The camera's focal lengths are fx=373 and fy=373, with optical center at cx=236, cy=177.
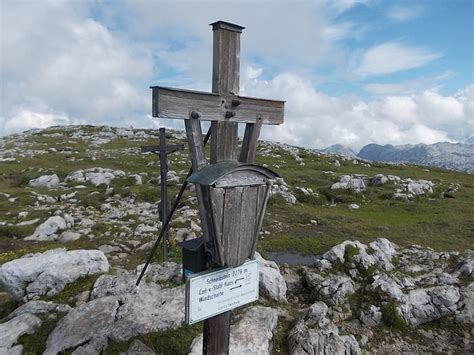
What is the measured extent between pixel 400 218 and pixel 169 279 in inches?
887

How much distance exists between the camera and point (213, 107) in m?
5.95

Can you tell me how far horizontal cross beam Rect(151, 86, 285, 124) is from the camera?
5320 mm

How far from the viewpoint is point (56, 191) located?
3372 centimetres

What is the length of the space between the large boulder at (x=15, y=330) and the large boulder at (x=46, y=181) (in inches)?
1237

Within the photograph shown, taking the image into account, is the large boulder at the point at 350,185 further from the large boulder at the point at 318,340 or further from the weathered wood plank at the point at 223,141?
the weathered wood plank at the point at 223,141

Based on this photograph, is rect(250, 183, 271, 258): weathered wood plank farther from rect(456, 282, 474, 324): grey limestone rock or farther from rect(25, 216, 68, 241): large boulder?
rect(25, 216, 68, 241): large boulder

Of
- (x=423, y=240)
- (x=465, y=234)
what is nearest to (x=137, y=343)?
(x=423, y=240)

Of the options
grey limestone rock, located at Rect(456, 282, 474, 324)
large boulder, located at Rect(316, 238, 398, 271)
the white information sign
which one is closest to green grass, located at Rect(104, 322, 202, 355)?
the white information sign

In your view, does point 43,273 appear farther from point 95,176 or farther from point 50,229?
point 95,176

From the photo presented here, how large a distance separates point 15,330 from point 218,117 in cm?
733

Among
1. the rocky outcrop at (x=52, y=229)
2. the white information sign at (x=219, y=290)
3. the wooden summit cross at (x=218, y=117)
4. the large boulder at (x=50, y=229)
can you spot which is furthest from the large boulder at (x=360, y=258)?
the large boulder at (x=50, y=229)

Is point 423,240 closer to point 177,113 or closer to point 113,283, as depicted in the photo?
point 113,283

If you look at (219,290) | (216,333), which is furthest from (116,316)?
(219,290)

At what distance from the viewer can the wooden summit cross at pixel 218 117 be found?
5.57 meters
